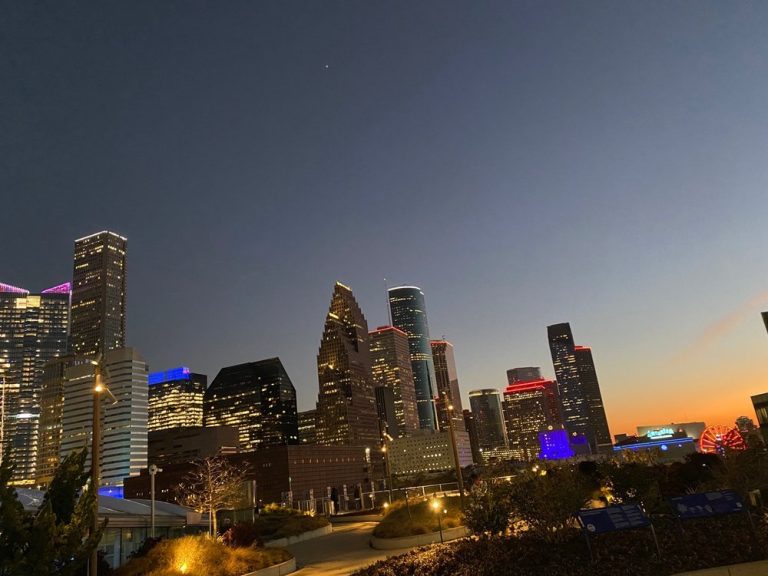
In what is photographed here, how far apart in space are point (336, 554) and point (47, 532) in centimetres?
2050

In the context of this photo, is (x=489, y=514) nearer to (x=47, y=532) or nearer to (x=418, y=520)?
(x=418, y=520)

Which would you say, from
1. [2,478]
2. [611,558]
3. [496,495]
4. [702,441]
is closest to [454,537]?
[496,495]

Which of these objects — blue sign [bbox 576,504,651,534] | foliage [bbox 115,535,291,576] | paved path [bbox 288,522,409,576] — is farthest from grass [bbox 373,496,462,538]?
blue sign [bbox 576,504,651,534]

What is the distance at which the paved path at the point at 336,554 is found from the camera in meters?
26.2

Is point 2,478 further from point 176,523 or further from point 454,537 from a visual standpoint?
point 176,523

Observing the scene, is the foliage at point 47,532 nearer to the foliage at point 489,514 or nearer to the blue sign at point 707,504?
the foliage at point 489,514

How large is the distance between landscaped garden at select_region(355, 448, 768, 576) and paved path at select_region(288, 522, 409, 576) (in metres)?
4.95

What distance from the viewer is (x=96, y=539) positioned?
15859 millimetres

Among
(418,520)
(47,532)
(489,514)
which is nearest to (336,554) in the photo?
(418,520)

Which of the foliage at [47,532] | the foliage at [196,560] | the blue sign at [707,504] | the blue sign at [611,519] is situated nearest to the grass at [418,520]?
the foliage at [196,560]

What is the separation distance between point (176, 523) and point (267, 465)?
170m

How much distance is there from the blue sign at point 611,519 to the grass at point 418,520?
42.7ft

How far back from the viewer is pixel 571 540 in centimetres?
1909

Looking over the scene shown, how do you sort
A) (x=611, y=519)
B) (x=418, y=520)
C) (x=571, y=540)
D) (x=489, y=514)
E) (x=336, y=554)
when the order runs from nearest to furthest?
(x=611, y=519), (x=571, y=540), (x=489, y=514), (x=336, y=554), (x=418, y=520)
